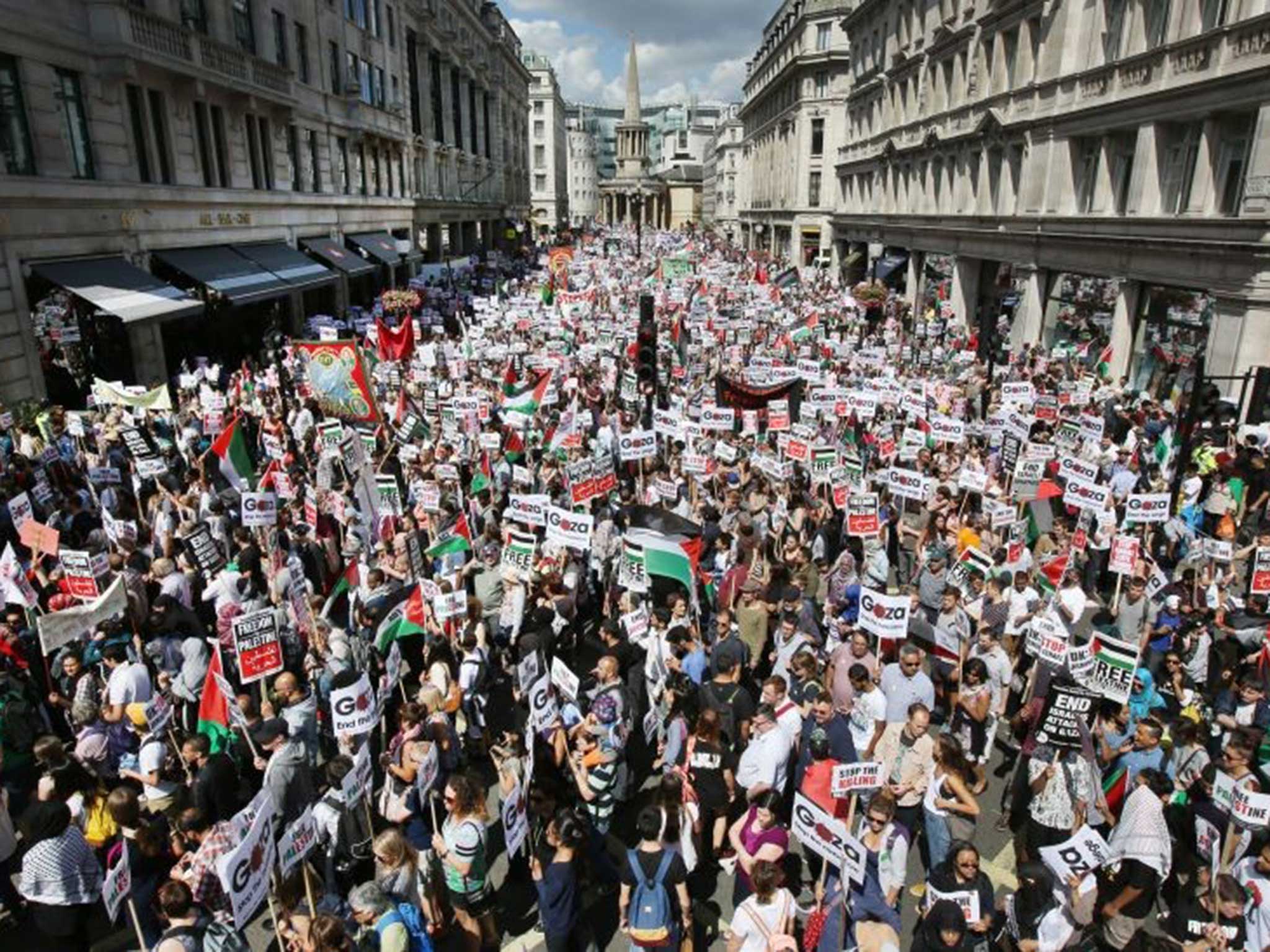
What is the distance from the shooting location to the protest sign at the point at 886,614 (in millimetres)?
8422

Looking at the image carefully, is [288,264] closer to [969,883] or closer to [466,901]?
[466,901]

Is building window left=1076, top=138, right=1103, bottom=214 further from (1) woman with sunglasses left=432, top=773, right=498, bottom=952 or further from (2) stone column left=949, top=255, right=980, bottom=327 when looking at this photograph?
(1) woman with sunglasses left=432, top=773, right=498, bottom=952

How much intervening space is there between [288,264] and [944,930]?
30.8 m

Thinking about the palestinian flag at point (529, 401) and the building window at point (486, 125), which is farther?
the building window at point (486, 125)

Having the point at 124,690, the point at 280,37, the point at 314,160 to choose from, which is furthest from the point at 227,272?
the point at 124,690

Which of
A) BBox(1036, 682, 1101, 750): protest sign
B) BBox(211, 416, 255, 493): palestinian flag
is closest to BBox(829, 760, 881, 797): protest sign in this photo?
BBox(1036, 682, 1101, 750): protest sign

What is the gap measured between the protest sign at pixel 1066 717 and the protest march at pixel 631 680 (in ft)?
0.07

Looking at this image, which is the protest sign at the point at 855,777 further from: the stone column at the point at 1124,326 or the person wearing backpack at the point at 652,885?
the stone column at the point at 1124,326

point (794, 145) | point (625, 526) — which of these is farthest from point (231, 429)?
point (794, 145)

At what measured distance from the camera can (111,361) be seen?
22.5 m

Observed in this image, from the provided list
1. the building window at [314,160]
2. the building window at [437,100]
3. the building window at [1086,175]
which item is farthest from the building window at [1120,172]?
the building window at [437,100]

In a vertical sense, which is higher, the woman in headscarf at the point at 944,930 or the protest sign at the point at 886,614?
the protest sign at the point at 886,614

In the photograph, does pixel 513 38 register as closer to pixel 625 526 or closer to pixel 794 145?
pixel 794 145

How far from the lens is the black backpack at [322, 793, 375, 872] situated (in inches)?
259
